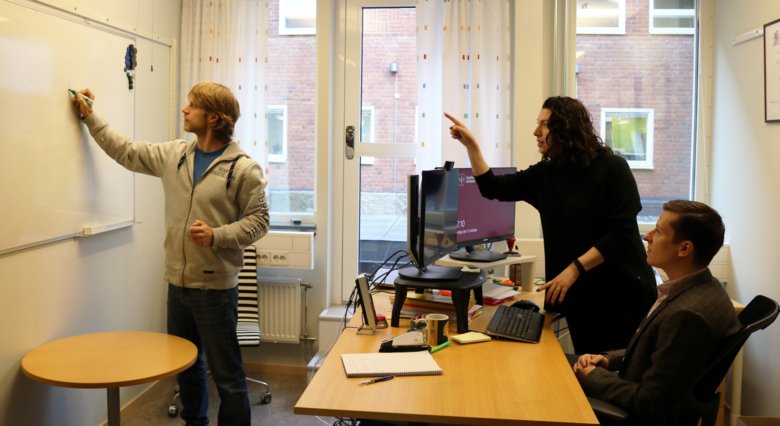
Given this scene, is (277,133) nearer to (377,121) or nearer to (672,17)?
(377,121)

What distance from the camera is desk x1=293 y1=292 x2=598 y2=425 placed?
1.70m

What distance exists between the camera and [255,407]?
3660mm

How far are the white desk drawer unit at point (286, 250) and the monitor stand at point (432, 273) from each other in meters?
1.34

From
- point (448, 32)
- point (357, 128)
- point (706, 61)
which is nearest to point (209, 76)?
point (357, 128)

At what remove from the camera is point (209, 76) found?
3965mm

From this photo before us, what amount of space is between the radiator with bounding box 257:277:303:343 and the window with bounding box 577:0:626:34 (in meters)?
2.27

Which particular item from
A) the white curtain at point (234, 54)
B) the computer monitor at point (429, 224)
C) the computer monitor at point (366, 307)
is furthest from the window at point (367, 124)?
the computer monitor at point (366, 307)

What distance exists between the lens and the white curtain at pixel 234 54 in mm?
3961

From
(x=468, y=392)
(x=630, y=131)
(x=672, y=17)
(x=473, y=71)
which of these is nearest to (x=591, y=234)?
(x=468, y=392)

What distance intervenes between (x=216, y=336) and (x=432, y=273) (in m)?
0.91

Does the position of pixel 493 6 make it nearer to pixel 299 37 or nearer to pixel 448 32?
pixel 448 32

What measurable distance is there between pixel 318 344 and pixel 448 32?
1979 mm

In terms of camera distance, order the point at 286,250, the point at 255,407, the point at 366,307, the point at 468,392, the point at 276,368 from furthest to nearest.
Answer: the point at 276,368 < the point at 286,250 < the point at 255,407 < the point at 366,307 < the point at 468,392

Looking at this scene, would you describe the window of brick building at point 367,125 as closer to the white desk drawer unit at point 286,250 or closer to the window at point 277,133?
the window at point 277,133
